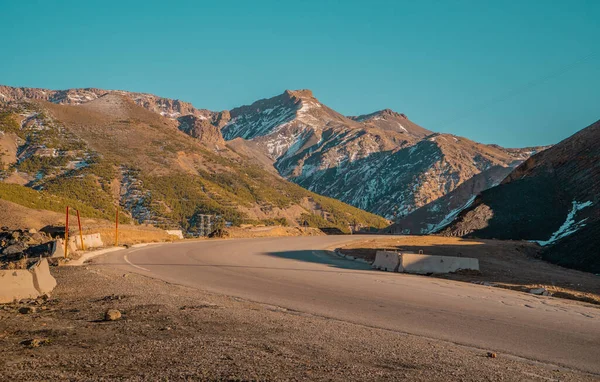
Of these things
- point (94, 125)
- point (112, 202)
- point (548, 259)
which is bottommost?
point (548, 259)

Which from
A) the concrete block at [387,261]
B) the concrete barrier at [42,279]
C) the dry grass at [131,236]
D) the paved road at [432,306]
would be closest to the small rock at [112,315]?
the paved road at [432,306]

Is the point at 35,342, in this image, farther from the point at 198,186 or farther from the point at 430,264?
the point at 198,186

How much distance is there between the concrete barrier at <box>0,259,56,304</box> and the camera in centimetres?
1085

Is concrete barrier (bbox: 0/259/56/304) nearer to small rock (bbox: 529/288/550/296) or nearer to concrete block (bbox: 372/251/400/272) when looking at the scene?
concrete block (bbox: 372/251/400/272)

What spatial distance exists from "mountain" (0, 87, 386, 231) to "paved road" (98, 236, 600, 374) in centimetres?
5153

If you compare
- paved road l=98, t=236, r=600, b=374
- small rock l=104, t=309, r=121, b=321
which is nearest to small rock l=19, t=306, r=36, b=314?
small rock l=104, t=309, r=121, b=321

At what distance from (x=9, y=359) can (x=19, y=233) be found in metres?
28.1

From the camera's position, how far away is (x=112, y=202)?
285 ft

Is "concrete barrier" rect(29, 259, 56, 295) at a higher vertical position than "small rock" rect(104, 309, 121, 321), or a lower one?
higher

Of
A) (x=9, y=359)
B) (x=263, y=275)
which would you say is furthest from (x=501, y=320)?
(x=263, y=275)

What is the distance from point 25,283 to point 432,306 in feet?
29.6

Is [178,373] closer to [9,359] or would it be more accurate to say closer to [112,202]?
[9,359]

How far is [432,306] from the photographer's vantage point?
1088 cm

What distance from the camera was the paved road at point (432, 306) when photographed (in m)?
7.62
